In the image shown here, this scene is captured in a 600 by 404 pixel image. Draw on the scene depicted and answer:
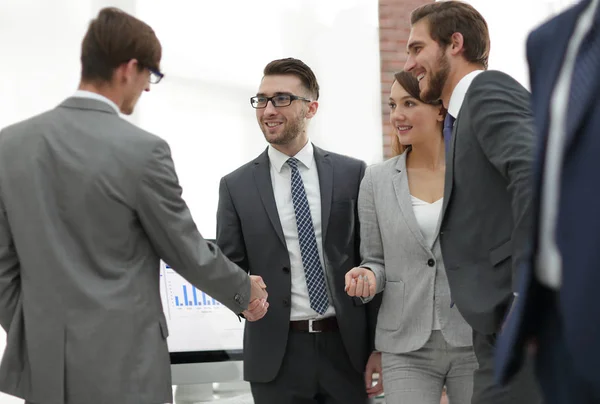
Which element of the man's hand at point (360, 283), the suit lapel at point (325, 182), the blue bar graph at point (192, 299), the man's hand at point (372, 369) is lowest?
the man's hand at point (372, 369)

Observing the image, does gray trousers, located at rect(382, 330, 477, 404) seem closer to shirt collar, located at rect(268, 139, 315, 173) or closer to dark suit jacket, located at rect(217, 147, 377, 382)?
dark suit jacket, located at rect(217, 147, 377, 382)

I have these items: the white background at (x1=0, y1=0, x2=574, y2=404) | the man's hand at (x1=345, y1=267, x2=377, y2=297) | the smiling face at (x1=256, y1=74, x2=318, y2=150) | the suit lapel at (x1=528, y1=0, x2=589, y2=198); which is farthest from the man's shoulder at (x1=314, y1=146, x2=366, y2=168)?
the suit lapel at (x1=528, y1=0, x2=589, y2=198)

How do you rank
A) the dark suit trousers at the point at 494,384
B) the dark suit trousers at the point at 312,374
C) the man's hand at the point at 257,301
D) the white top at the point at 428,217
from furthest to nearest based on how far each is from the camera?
the dark suit trousers at the point at 312,374, the white top at the point at 428,217, the man's hand at the point at 257,301, the dark suit trousers at the point at 494,384

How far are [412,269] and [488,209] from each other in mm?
944

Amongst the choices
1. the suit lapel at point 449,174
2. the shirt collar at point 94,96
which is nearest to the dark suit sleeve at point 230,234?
the shirt collar at point 94,96

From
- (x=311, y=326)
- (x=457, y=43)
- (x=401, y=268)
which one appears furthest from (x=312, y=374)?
(x=457, y=43)

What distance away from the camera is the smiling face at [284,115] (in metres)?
3.34

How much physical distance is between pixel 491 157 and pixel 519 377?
1.89 ft

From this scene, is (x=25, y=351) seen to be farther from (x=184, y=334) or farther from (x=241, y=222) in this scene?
(x=184, y=334)

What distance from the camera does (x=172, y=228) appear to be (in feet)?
7.42

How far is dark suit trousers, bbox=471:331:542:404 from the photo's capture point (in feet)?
6.63

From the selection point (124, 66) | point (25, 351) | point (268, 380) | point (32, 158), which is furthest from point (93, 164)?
point (268, 380)

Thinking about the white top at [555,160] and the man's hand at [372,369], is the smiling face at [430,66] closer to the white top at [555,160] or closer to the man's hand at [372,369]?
the man's hand at [372,369]

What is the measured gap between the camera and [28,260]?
7.28 feet
